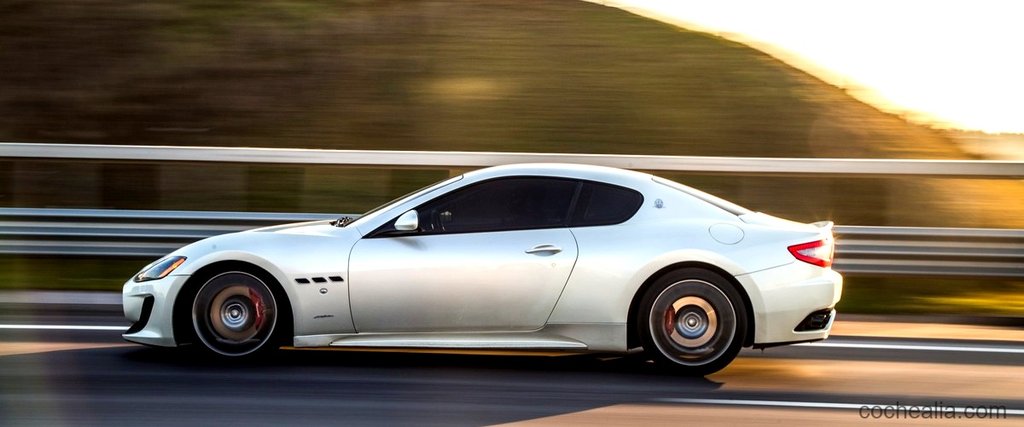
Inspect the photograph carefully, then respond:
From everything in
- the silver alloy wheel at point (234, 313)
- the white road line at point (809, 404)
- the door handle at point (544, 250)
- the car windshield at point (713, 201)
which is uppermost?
the car windshield at point (713, 201)

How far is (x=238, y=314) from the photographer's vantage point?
6.54m

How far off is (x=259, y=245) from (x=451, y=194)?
1.14 metres

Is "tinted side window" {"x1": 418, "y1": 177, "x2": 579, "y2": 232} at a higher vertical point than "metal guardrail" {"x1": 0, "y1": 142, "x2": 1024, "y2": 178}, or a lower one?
lower

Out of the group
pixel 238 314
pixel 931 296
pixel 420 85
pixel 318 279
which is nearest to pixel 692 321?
pixel 318 279

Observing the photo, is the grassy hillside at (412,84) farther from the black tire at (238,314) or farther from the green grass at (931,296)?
the black tire at (238,314)

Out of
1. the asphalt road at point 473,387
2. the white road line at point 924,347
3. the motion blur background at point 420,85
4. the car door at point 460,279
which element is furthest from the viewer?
the motion blur background at point 420,85

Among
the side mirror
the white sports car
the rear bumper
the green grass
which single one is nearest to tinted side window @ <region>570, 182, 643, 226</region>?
the white sports car

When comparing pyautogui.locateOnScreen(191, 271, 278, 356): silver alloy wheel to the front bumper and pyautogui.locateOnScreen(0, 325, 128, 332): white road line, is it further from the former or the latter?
pyautogui.locateOnScreen(0, 325, 128, 332): white road line

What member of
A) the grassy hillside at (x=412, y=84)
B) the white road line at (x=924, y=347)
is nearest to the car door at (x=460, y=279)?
the white road line at (x=924, y=347)

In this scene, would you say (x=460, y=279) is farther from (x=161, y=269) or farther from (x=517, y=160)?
(x=517, y=160)

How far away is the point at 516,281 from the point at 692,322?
3.44 feet

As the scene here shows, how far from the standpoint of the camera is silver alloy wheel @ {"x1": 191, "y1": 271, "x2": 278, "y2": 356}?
6492 mm

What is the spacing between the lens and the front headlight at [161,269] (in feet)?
21.4

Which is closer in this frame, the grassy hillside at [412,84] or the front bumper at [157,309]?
the front bumper at [157,309]
